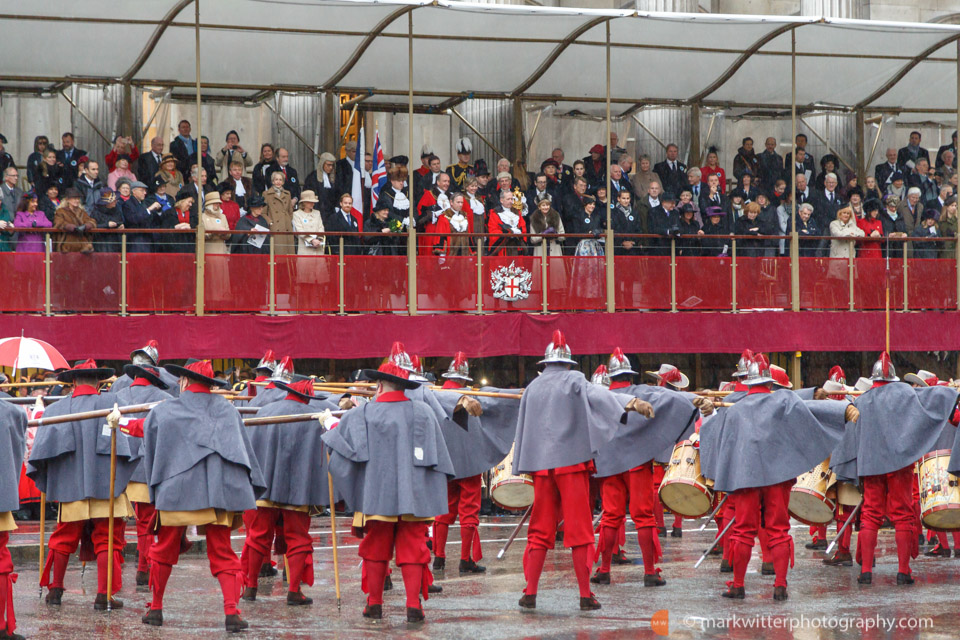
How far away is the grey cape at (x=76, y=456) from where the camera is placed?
1232 cm

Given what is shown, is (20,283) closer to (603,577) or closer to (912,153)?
(603,577)

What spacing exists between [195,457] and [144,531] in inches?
129

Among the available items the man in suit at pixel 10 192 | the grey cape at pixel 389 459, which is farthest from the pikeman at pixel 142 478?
the man in suit at pixel 10 192

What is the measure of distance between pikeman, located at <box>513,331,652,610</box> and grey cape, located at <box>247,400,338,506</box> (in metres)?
1.87

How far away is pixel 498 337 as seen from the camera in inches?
850

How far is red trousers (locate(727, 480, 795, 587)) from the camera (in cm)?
1264

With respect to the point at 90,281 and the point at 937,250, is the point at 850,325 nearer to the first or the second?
the point at 937,250

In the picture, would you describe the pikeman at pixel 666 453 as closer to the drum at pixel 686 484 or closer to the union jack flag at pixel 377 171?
the drum at pixel 686 484

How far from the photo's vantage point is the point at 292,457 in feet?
41.4

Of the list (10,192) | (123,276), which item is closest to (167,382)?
(123,276)

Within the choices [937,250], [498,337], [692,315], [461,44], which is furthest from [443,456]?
[937,250]

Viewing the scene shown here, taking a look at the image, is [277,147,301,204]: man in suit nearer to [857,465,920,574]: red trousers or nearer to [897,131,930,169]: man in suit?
[857,465,920,574]: red trousers

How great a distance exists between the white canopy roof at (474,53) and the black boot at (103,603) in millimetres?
10937

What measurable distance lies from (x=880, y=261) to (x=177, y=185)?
12003 mm
